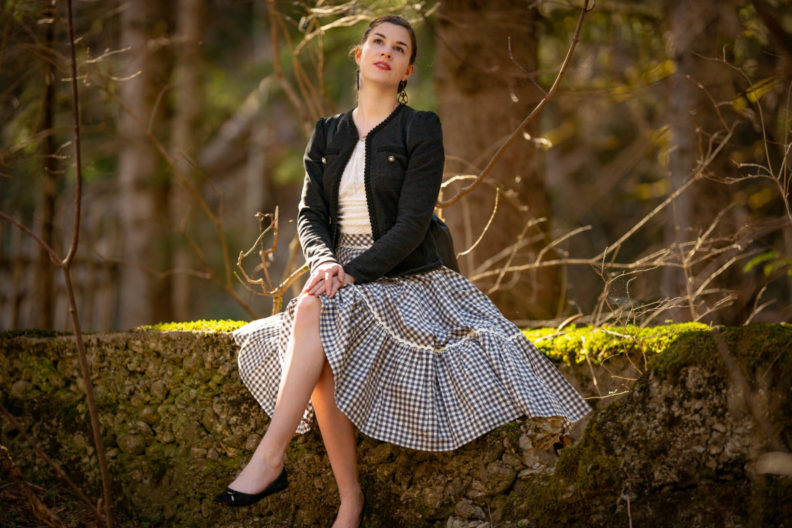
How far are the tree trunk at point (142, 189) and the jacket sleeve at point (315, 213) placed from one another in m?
5.47

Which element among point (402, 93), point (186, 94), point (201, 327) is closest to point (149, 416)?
point (201, 327)

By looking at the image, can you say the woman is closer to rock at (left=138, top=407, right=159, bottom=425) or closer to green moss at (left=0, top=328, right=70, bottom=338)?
rock at (left=138, top=407, right=159, bottom=425)

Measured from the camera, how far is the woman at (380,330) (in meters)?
2.34

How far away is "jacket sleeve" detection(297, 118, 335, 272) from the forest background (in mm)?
336

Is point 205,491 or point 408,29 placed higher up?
point 408,29

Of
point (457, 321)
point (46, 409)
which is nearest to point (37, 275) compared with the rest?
point (46, 409)

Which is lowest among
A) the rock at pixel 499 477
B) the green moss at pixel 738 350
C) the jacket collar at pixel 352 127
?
the rock at pixel 499 477

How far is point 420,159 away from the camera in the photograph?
8.93ft

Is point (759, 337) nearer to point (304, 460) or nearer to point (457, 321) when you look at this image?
point (457, 321)

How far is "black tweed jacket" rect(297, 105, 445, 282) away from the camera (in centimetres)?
260

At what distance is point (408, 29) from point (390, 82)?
0.22 metres

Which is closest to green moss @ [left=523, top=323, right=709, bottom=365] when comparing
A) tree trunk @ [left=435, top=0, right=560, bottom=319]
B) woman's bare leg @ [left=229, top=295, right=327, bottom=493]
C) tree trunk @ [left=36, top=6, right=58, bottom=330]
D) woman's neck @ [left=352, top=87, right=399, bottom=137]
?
woman's bare leg @ [left=229, top=295, right=327, bottom=493]

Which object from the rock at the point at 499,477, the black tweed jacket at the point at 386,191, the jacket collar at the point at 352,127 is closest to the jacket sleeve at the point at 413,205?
the black tweed jacket at the point at 386,191

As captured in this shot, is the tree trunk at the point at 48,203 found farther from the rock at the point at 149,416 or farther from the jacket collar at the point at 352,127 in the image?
the jacket collar at the point at 352,127
